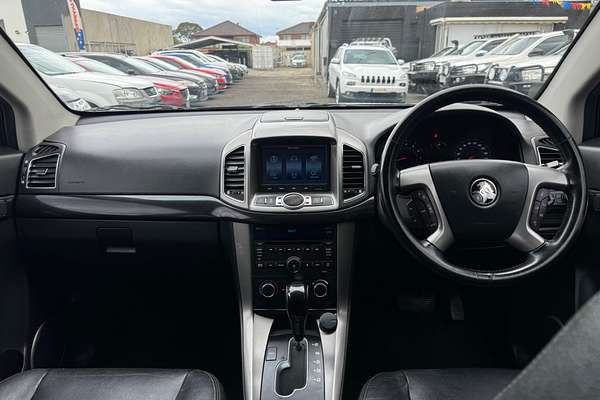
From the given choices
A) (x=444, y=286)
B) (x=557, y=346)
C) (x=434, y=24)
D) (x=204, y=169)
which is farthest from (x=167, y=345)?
(x=434, y=24)

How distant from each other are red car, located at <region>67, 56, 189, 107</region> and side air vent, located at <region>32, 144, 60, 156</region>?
0.74 metres

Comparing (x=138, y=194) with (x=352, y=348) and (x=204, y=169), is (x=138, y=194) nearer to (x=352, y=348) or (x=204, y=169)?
(x=204, y=169)

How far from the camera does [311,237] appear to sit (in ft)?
6.31

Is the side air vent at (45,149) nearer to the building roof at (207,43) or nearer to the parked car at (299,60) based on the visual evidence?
the building roof at (207,43)

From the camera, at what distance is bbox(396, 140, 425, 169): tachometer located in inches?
71.8

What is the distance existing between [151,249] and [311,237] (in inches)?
30.3

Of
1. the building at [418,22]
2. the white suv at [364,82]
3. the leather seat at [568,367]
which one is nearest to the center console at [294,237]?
the white suv at [364,82]

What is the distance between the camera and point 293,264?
6.39 ft

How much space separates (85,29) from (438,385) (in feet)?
9.14

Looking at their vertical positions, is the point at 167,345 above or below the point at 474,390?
below

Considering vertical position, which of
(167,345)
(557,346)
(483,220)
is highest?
(557,346)

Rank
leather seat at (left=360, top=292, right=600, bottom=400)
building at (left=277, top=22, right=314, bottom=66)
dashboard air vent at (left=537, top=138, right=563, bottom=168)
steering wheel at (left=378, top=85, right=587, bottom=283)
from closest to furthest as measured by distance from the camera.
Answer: leather seat at (left=360, top=292, right=600, bottom=400)
steering wheel at (left=378, top=85, right=587, bottom=283)
dashboard air vent at (left=537, top=138, right=563, bottom=168)
building at (left=277, top=22, right=314, bottom=66)

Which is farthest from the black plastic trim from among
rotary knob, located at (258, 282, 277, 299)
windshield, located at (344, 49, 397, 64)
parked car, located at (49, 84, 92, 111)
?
windshield, located at (344, 49, 397, 64)

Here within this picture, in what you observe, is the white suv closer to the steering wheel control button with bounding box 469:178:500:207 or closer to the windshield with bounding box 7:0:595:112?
the windshield with bounding box 7:0:595:112
